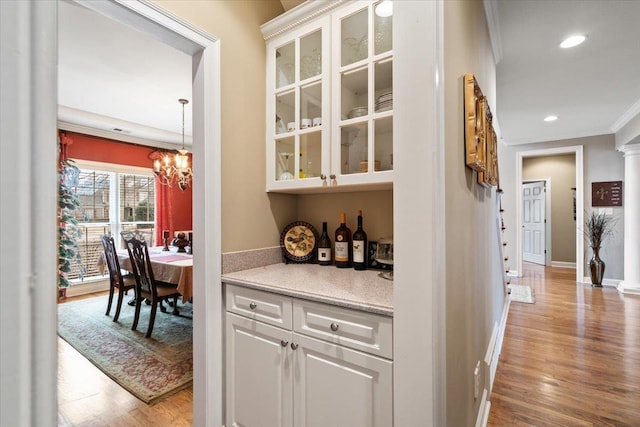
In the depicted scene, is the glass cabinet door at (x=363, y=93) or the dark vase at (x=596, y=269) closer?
the glass cabinet door at (x=363, y=93)

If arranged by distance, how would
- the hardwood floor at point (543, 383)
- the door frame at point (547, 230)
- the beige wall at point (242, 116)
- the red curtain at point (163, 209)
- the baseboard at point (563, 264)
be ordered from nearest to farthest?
the beige wall at point (242, 116) < the hardwood floor at point (543, 383) < the red curtain at point (163, 209) < the baseboard at point (563, 264) < the door frame at point (547, 230)

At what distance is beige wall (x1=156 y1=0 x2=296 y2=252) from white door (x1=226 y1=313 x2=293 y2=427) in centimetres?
45

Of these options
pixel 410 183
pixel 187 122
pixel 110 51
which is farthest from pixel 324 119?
pixel 187 122

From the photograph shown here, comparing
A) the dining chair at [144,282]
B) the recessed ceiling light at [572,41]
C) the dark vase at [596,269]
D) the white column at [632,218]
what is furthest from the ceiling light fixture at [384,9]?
the dark vase at [596,269]

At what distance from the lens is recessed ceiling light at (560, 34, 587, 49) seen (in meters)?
2.40

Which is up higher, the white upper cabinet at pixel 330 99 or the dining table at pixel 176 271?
the white upper cabinet at pixel 330 99

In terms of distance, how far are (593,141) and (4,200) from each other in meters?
6.94

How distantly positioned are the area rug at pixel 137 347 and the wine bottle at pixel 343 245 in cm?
141

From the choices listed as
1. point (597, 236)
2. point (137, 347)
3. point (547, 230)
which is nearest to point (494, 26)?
point (137, 347)

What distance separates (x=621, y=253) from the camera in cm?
485

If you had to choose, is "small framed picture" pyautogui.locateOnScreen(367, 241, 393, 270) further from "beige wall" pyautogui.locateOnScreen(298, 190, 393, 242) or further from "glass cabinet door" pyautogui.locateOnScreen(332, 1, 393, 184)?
"glass cabinet door" pyautogui.locateOnScreen(332, 1, 393, 184)

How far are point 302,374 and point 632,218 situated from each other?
567 centimetres

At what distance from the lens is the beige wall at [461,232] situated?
1.09 m

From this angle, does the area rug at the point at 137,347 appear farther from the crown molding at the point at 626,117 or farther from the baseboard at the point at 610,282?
the baseboard at the point at 610,282
